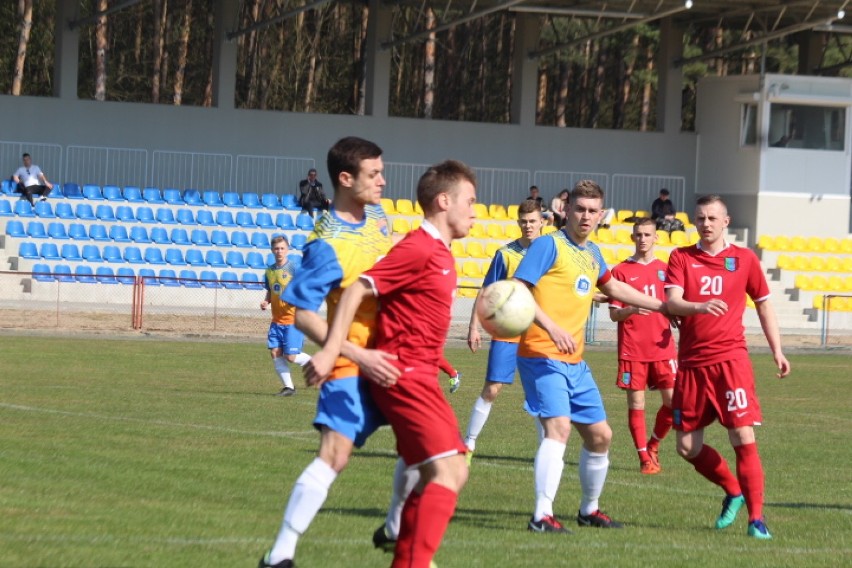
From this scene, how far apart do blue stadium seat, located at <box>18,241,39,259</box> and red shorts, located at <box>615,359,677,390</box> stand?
2198 centimetres

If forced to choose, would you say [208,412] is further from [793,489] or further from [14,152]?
[14,152]

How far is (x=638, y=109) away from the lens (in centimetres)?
6731

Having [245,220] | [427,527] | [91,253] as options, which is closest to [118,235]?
[91,253]

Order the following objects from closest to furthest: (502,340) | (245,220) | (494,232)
→ (502,340), (245,220), (494,232)

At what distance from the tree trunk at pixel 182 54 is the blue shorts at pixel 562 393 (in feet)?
156

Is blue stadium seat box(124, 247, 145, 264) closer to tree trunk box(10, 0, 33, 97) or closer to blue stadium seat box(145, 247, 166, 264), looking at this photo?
blue stadium seat box(145, 247, 166, 264)

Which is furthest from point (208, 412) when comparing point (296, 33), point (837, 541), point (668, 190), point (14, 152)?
point (296, 33)

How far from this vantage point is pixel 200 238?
Result: 33.8m

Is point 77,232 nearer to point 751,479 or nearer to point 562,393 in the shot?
point 562,393

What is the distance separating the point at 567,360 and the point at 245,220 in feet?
87.5

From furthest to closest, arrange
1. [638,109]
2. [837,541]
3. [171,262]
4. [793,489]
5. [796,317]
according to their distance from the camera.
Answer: [638,109]
[796,317]
[171,262]
[793,489]
[837,541]

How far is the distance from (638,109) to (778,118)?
1064 inches

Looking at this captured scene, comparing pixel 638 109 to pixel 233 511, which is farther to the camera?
pixel 638 109

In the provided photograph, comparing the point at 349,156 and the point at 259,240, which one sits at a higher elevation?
the point at 349,156
